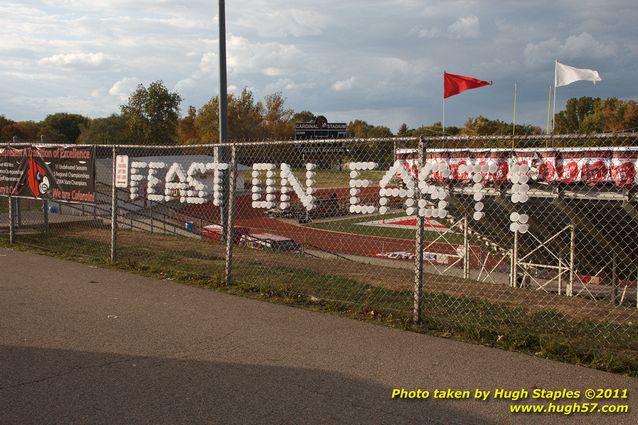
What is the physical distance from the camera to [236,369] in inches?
209

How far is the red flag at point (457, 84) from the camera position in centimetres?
1276

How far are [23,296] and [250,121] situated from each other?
184 feet

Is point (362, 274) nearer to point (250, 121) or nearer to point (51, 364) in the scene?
point (51, 364)

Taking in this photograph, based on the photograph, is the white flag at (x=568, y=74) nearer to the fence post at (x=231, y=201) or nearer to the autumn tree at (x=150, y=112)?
→ the fence post at (x=231, y=201)

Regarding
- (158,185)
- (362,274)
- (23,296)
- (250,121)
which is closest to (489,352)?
(362,274)

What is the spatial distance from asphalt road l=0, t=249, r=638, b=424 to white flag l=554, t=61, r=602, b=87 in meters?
7.10

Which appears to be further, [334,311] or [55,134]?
[55,134]

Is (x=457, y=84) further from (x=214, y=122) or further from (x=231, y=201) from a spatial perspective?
(x=214, y=122)

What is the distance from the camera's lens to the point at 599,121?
195 feet

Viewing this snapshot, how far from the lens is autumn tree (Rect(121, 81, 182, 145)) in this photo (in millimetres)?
56406

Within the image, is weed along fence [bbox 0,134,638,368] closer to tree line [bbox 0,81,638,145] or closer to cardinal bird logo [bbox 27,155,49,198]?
cardinal bird logo [bbox 27,155,49,198]

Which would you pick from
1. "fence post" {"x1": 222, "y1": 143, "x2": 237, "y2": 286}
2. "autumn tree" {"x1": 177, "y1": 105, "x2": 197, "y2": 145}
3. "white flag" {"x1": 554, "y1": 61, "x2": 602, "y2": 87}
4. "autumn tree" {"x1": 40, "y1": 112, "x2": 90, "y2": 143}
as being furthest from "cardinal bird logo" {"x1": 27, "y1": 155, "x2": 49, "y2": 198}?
"autumn tree" {"x1": 40, "y1": 112, "x2": 90, "y2": 143}

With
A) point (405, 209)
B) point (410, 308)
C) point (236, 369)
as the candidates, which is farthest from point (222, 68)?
point (236, 369)

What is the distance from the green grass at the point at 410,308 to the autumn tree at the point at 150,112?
4722cm
